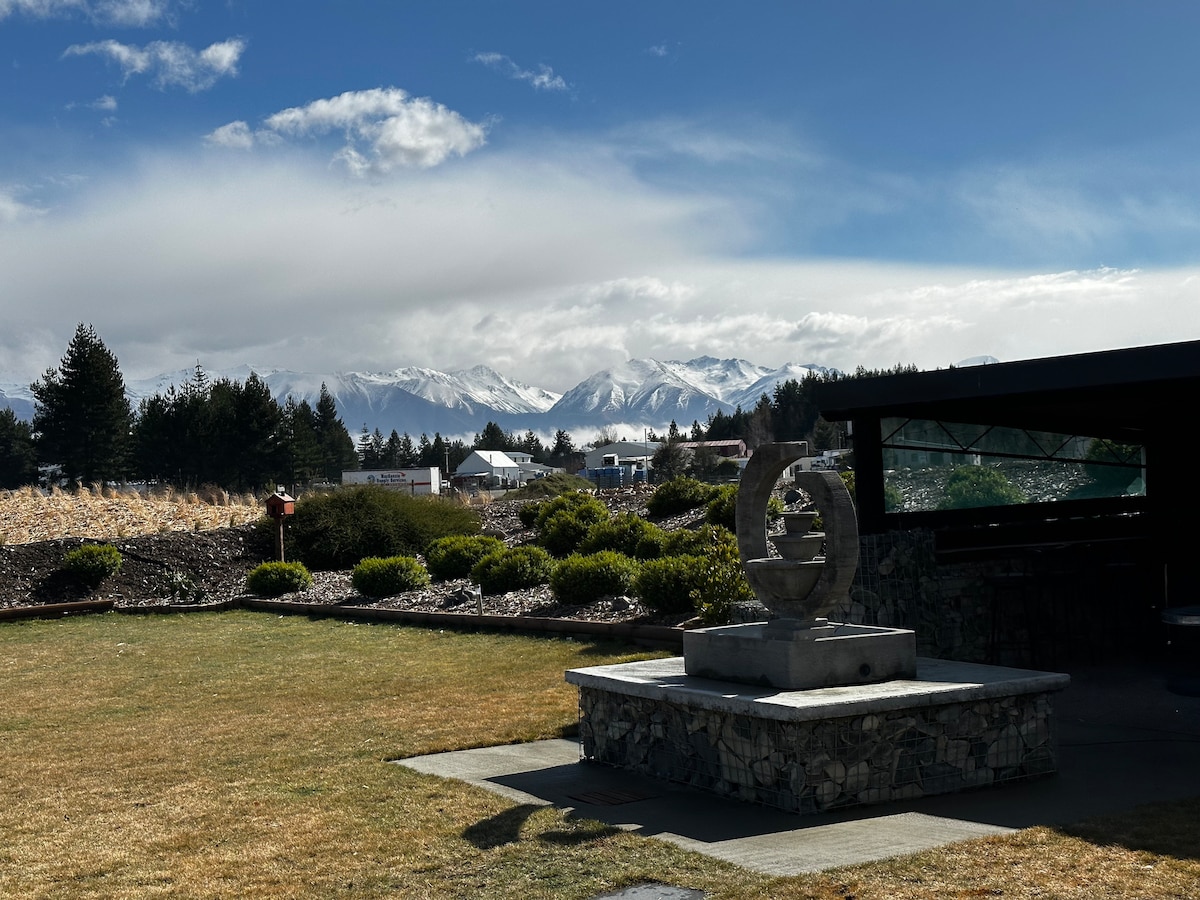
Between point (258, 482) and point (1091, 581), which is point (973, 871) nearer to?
point (1091, 581)

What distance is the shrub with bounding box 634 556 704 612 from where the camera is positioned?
12.9 meters

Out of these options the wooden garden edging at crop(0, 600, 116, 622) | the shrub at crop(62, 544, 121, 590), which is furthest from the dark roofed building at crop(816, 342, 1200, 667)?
the shrub at crop(62, 544, 121, 590)

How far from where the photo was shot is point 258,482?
5222 centimetres

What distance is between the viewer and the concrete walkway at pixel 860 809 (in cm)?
543

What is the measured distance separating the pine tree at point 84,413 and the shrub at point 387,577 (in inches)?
1376

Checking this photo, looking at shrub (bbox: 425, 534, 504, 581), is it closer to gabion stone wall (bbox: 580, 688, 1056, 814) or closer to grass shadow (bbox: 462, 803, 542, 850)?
gabion stone wall (bbox: 580, 688, 1056, 814)

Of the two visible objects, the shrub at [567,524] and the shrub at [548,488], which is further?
the shrub at [548,488]

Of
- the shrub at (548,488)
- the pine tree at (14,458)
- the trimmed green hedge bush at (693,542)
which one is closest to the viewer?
the trimmed green hedge bush at (693,542)

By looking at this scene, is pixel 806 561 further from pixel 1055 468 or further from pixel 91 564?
pixel 91 564

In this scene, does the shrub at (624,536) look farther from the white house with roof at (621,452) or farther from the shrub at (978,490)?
the white house with roof at (621,452)

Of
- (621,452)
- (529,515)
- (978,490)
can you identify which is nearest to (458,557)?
(529,515)

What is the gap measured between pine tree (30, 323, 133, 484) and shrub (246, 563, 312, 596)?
3283cm

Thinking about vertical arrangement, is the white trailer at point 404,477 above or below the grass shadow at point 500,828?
above

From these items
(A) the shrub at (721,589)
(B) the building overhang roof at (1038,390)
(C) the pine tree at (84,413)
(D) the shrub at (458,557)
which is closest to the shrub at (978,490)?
(B) the building overhang roof at (1038,390)
